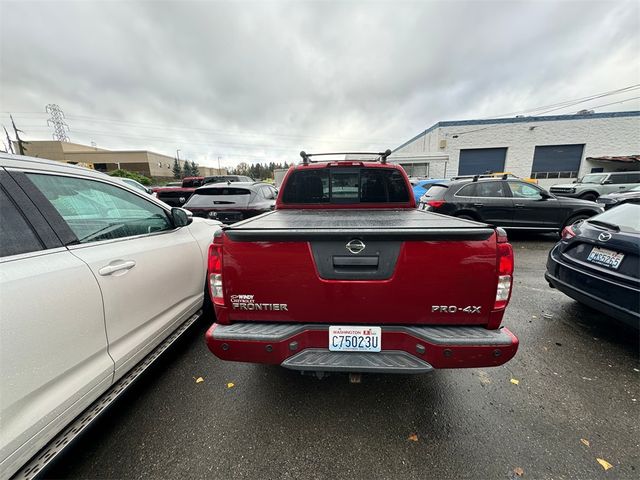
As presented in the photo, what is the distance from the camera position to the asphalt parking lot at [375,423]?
1.71 meters

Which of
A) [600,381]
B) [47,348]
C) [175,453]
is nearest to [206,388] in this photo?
[175,453]

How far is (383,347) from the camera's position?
1.77 meters

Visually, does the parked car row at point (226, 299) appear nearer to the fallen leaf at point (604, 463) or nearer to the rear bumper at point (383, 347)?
the rear bumper at point (383, 347)

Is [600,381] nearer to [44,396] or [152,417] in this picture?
[152,417]

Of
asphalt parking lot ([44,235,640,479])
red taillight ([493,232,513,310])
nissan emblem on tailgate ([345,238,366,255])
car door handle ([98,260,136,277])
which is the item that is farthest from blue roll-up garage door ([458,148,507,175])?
car door handle ([98,260,136,277])

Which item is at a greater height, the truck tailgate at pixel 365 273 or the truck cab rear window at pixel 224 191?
the truck cab rear window at pixel 224 191

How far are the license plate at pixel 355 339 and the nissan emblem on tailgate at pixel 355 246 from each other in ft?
1.72

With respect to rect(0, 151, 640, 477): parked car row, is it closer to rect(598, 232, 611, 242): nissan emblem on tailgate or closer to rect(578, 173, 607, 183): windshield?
rect(598, 232, 611, 242): nissan emblem on tailgate

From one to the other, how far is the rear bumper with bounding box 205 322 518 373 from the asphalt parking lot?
0.64 meters

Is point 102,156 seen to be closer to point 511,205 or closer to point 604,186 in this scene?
point 511,205

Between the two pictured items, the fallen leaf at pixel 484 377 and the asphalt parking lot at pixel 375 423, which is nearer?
the asphalt parking lot at pixel 375 423

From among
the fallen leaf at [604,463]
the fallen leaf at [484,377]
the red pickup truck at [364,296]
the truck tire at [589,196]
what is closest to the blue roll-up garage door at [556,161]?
the truck tire at [589,196]

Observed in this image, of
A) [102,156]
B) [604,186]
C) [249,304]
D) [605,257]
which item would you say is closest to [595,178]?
[604,186]

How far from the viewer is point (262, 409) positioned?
2172 mm
